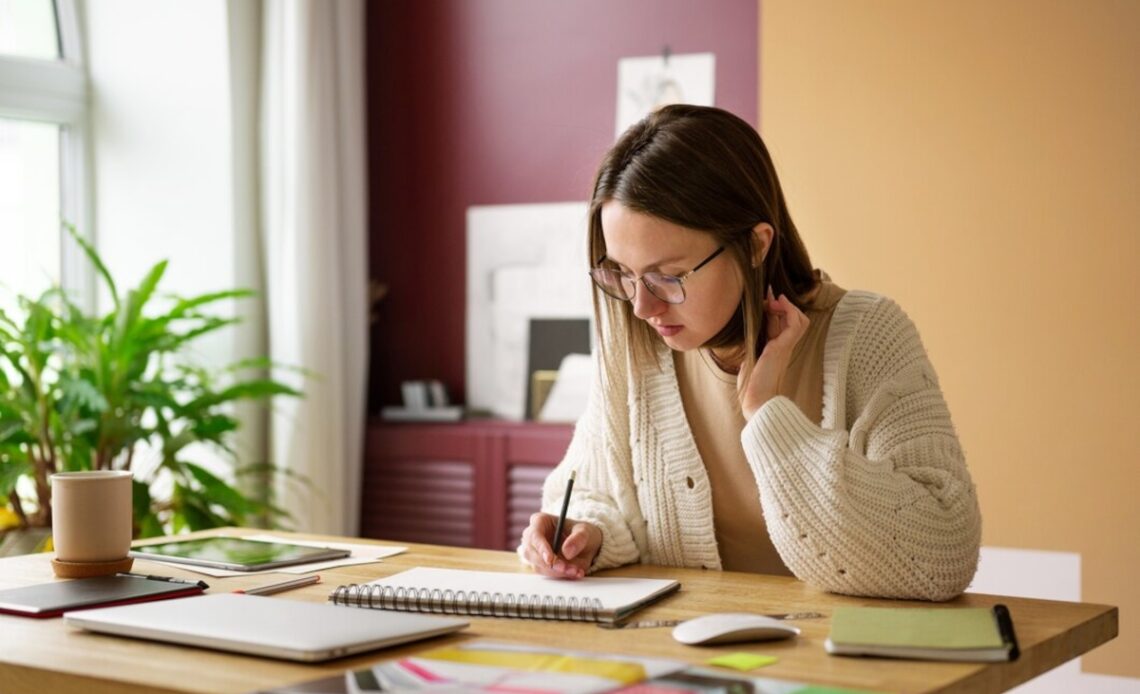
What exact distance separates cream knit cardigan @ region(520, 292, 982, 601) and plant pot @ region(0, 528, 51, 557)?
177 cm

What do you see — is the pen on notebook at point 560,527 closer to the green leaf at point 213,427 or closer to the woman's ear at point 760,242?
the woman's ear at point 760,242

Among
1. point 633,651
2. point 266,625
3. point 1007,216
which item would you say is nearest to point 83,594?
point 266,625

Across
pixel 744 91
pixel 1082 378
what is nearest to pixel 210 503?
pixel 744 91

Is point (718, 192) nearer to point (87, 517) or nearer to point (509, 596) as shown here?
point (509, 596)

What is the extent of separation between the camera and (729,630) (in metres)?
1.39

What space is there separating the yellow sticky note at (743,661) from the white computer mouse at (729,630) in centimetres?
3

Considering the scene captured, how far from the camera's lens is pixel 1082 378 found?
3.02 meters

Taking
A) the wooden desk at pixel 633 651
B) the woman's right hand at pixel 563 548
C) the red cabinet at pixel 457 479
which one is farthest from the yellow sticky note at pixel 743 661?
the red cabinet at pixel 457 479

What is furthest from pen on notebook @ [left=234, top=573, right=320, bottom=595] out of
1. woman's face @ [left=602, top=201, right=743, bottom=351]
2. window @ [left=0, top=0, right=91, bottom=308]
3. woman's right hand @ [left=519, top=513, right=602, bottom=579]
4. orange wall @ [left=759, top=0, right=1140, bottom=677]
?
window @ [left=0, top=0, right=91, bottom=308]

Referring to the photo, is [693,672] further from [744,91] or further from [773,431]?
[744,91]

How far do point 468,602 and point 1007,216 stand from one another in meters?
1.96

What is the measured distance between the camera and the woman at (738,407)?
172cm

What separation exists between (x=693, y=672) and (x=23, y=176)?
3501 millimetres

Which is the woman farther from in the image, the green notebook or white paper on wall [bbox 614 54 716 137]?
white paper on wall [bbox 614 54 716 137]
